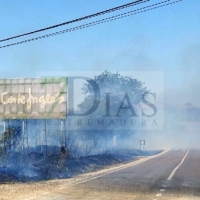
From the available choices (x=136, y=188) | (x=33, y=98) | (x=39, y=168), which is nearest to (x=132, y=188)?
(x=136, y=188)

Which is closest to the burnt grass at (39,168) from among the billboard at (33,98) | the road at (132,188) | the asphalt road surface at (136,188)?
the road at (132,188)

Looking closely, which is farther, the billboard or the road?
the billboard

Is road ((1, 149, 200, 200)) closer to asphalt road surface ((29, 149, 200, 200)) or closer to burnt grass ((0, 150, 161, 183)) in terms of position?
asphalt road surface ((29, 149, 200, 200))

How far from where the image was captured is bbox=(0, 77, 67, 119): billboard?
1908cm

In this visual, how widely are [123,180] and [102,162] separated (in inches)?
376

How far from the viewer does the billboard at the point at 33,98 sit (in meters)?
19.1

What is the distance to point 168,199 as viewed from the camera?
11.3m

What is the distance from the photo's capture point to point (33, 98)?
1988 cm

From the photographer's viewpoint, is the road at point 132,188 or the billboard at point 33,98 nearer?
the road at point 132,188

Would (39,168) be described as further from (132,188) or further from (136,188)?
(136,188)

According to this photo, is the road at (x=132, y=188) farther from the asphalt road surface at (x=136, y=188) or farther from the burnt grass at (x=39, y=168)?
the burnt grass at (x=39, y=168)

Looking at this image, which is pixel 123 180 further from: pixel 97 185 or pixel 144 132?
→ pixel 144 132

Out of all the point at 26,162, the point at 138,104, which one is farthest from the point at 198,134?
the point at 26,162

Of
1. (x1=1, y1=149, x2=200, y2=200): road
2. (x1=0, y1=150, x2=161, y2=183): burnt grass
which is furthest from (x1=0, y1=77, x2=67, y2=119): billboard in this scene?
(x1=1, y1=149, x2=200, y2=200): road
